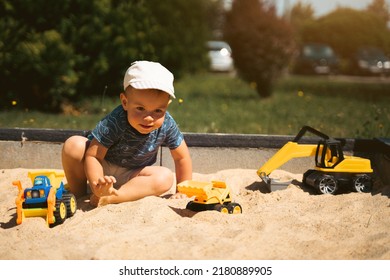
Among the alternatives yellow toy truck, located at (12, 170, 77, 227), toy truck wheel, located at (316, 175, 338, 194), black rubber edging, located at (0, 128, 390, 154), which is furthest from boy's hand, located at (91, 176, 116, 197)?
toy truck wheel, located at (316, 175, 338, 194)

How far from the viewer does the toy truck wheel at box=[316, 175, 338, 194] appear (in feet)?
11.4

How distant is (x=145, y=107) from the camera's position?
3.05 m

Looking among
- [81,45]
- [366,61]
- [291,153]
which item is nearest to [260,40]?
[81,45]

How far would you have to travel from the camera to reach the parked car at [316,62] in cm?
1950

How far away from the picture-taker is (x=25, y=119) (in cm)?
532

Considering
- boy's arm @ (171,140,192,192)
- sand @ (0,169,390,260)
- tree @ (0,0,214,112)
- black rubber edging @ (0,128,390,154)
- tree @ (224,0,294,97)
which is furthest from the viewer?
tree @ (224,0,294,97)

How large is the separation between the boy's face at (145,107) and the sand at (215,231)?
0.43 meters

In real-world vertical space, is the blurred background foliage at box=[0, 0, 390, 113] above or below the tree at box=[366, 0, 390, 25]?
below

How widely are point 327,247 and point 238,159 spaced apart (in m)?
1.54

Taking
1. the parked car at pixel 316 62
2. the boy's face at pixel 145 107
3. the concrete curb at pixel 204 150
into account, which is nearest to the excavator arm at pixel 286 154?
the concrete curb at pixel 204 150

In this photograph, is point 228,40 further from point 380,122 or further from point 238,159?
point 238,159

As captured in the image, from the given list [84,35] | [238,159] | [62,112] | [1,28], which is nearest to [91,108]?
[62,112]

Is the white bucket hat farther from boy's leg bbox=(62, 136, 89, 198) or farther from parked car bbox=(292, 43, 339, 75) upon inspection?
parked car bbox=(292, 43, 339, 75)

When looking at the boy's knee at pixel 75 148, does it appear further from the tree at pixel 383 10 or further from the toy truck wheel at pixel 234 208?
the tree at pixel 383 10
